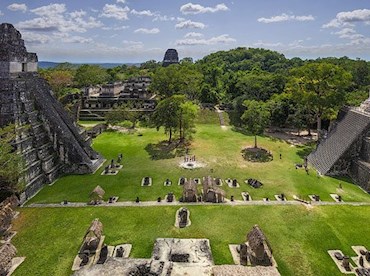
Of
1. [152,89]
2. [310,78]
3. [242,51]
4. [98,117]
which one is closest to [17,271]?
[310,78]

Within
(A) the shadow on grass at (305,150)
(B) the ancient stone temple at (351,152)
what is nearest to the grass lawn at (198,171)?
(A) the shadow on grass at (305,150)

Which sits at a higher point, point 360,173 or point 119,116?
point 119,116

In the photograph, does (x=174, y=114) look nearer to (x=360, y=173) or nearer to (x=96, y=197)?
(x=96, y=197)

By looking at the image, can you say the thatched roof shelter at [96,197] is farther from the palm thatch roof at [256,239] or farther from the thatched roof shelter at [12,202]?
the palm thatch roof at [256,239]

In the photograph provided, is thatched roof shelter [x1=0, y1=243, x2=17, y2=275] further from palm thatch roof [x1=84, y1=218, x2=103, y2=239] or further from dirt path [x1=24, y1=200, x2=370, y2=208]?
dirt path [x1=24, y1=200, x2=370, y2=208]

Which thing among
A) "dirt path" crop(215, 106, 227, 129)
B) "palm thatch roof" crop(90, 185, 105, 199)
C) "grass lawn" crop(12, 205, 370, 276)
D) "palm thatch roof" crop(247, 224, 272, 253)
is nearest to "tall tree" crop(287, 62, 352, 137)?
"dirt path" crop(215, 106, 227, 129)

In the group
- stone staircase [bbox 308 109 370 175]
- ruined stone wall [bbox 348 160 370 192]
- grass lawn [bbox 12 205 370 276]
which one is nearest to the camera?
grass lawn [bbox 12 205 370 276]

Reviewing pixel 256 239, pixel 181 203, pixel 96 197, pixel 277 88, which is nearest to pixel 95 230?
pixel 96 197
